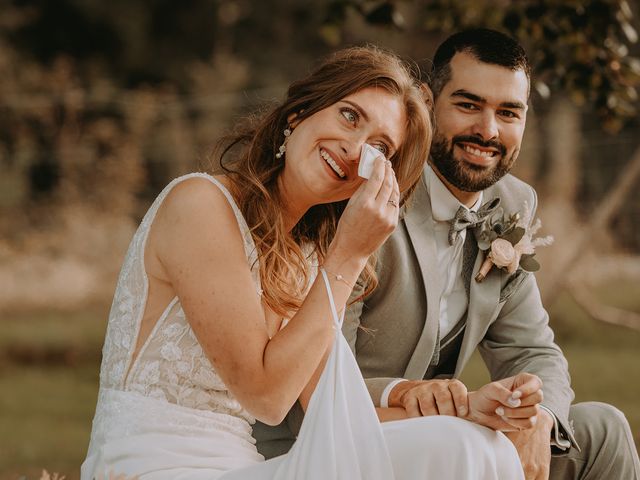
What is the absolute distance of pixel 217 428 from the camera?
2941 millimetres

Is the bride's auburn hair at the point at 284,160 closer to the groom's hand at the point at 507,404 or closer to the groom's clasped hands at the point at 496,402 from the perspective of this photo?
the groom's clasped hands at the point at 496,402

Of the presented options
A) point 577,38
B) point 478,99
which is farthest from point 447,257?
point 577,38

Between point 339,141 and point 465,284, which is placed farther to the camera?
point 465,284

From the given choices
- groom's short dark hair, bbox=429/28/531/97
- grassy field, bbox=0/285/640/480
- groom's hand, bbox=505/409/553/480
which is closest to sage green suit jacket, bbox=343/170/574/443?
groom's hand, bbox=505/409/553/480

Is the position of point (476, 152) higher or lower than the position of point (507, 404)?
higher

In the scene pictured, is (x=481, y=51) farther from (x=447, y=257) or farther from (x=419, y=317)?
(x=419, y=317)

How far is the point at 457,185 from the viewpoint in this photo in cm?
363

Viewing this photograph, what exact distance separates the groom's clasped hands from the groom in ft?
1.65

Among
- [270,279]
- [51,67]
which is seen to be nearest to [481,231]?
[270,279]

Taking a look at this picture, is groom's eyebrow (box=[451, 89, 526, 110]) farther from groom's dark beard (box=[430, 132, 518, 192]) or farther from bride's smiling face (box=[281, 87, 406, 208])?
bride's smiling face (box=[281, 87, 406, 208])

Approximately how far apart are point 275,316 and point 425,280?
1.92 ft

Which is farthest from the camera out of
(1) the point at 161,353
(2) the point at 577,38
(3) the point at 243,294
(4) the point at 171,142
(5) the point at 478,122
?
(4) the point at 171,142

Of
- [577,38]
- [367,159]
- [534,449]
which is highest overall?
[577,38]

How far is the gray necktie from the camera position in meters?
3.58
